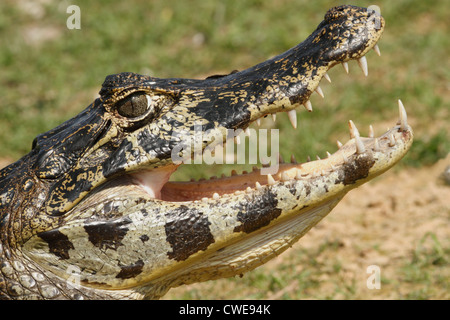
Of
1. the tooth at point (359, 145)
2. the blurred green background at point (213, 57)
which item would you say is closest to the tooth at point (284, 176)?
the tooth at point (359, 145)

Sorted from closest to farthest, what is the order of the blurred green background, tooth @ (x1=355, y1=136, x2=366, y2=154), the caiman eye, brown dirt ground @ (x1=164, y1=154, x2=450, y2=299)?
tooth @ (x1=355, y1=136, x2=366, y2=154)
the caiman eye
brown dirt ground @ (x1=164, y1=154, x2=450, y2=299)
the blurred green background

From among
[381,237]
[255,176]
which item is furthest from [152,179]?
[381,237]

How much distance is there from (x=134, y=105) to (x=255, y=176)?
788 mm

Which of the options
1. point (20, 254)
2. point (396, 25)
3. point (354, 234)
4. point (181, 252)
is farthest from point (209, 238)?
point (396, 25)

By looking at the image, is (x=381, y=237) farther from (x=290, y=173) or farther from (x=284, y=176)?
(x=284, y=176)

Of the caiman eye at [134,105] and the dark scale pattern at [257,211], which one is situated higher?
the caiman eye at [134,105]

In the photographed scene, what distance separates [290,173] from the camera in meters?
3.33

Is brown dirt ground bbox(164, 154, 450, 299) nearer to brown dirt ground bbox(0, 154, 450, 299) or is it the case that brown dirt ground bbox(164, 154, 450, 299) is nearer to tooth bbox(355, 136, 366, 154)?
brown dirt ground bbox(0, 154, 450, 299)

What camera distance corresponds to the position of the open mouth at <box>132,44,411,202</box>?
3.12 metres

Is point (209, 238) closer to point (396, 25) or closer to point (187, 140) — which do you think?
point (187, 140)

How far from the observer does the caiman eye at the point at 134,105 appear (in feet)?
10.6

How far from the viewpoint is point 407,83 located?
6.91 meters

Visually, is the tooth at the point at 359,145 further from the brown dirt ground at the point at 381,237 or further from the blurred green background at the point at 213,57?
the blurred green background at the point at 213,57

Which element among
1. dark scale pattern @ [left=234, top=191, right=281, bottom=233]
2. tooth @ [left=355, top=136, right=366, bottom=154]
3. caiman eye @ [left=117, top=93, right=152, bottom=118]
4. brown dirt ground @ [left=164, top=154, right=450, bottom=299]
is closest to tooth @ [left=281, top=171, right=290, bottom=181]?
dark scale pattern @ [left=234, top=191, right=281, bottom=233]
